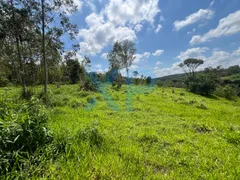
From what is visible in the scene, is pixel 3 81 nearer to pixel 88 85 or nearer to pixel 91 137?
pixel 88 85

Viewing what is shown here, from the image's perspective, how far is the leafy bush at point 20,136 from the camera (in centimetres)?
214

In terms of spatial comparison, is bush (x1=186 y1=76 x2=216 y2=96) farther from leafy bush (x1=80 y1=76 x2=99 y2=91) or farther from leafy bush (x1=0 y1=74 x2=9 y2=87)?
leafy bush (x1=0 y1=74 x2=9 y2=87)

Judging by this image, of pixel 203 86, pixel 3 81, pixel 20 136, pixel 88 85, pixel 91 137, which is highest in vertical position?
pixel 3 81

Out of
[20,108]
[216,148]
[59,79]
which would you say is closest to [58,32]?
[20,108]

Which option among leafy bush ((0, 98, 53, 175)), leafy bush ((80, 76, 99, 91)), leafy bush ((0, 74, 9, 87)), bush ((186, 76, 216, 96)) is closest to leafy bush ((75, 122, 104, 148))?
leafy bush ((0, 98, 53, 175))

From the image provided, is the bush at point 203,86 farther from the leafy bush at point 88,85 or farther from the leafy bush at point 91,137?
the leafy bush at point 91,137

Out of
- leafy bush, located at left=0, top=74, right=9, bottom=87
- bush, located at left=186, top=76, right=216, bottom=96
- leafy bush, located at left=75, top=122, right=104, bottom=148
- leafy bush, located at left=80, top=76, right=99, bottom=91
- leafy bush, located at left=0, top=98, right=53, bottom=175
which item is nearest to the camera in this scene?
leafy bush, located at left=0, top=98, right=53, bottom=175

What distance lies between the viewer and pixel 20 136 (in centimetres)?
242

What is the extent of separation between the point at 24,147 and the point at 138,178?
1.91 metres

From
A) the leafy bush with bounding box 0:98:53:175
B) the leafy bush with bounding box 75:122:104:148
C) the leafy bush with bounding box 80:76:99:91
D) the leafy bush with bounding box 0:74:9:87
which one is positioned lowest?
the leafy bush with bounding box 75:122:104:148

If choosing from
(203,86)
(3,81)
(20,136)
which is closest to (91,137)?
(20,136)

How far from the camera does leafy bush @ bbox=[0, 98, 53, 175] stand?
7.04 ft

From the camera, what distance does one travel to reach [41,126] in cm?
274

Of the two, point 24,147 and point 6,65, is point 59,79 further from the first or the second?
point 24,147
